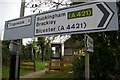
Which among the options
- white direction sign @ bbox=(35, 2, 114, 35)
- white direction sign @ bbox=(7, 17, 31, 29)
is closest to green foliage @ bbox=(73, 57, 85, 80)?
white direction sign @ bbox=(7, 17, 31, 29)

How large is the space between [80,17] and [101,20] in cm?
37

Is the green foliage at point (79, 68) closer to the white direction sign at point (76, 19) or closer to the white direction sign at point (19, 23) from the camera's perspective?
the white direction sign at point (19, 23)

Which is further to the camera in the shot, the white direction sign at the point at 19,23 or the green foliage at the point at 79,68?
the green foliage at the point at 79,68

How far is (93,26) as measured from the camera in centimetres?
336

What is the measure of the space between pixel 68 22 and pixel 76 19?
0.18 meters

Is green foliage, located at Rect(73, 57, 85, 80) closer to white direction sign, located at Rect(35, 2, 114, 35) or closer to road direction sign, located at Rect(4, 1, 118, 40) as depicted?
road direction sign, located at Rect(4, 1, 118, 40)

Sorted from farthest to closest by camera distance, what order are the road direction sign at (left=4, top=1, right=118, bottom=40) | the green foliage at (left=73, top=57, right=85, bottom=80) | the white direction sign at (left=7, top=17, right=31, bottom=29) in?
the green foliage at (left=73, top=57, right=85, bottom=80)
the white direction sign at (left=7, top=17, right=31, bottom=29)
the road direction sign at (left=4, top=1, right=118, bottom=40)

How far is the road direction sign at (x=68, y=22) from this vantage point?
323cm

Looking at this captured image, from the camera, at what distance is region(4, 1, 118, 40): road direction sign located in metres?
Answer: 3.23

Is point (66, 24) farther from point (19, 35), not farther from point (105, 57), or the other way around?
point (105, 57)

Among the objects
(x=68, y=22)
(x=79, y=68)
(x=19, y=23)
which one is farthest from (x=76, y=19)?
(x=79, y=68)

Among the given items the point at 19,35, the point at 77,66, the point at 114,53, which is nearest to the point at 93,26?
the point at 19,35

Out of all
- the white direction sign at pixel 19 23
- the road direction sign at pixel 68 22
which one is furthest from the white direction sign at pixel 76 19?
the white direction sign at pixel 19 23

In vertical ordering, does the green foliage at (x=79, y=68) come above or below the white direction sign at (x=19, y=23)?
below
